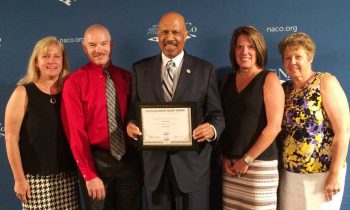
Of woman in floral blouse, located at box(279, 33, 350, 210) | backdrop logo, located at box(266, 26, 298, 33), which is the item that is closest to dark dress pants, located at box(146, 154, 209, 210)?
woman in floral blouse, located at box(279, 33, 350, 210)

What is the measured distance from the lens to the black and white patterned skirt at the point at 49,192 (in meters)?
1.85

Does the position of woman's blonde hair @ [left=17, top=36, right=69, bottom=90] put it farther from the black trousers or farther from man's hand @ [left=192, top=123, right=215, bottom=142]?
man's hand @ [left=192, top=123, right=215, bottom=142]

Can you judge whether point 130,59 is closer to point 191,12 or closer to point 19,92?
point 191,12

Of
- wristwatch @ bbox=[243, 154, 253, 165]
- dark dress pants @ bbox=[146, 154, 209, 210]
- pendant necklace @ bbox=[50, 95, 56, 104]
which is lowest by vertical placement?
dark dress pants @ bbox=[146, 154, 209, 210]

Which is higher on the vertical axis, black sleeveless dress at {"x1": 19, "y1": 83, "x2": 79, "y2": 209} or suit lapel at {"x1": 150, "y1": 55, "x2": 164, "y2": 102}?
suit lapel at {"x1": 150, "y1": 55, "x2": 164, "y2": 102}

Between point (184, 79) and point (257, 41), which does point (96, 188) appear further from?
point (257, 41)

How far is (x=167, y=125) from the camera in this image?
1556mm

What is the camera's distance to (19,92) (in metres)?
1.84

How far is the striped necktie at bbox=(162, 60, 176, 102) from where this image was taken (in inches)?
64.7

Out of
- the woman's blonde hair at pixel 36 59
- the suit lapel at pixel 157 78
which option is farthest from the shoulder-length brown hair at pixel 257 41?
the woman's blonde hair at pixel 36 59

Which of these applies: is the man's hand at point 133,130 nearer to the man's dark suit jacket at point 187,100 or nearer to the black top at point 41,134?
the man's dark suit jacket at point 187,100

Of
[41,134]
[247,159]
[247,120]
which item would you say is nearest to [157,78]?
[247,120]

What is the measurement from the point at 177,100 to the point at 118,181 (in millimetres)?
609

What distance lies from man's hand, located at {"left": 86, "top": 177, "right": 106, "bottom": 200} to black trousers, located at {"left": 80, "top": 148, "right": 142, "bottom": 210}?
0.19 feet
